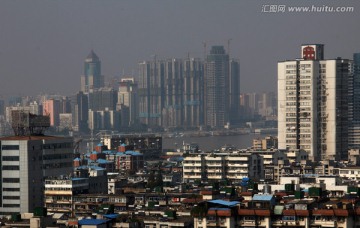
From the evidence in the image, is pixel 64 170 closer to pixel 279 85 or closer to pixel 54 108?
pixel 279 85

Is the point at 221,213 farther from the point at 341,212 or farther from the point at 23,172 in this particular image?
the point at 23,172

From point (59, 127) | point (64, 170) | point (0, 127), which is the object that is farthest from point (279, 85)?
point (59, 127)

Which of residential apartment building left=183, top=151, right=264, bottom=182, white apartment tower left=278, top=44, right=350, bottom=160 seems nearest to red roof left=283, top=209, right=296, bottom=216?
residential apartment building left=183, top=151, right=264, bottom=182

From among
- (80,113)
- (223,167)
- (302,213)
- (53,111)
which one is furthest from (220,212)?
(80,113)

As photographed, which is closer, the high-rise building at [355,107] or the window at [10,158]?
the window at [10,158]

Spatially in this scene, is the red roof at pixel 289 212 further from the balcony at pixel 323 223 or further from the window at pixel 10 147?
the window at pixel 10 147

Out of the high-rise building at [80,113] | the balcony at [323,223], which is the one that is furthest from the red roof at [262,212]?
the high-rise building at [80,113]
